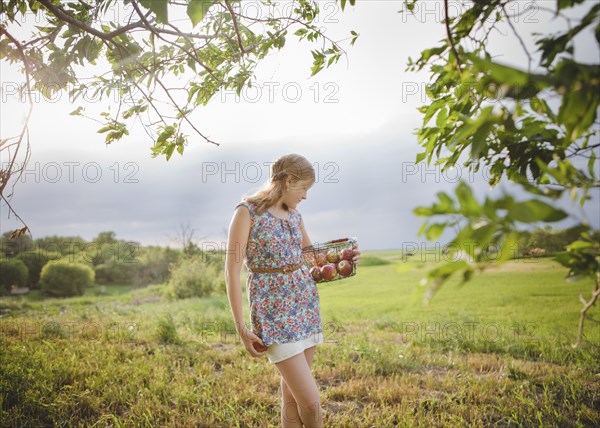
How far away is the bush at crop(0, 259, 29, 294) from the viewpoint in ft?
52.9

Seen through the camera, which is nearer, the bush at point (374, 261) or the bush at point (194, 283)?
the bush at point (194, 283)

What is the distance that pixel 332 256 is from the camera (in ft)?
8.84

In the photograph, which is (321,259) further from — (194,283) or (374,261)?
(374,261)

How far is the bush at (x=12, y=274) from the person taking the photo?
16.1 metres

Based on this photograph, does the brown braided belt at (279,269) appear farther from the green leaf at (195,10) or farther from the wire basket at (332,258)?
the green leaf at (195,10)

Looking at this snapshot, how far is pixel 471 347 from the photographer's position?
513cm

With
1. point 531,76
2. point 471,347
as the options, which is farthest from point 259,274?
point 471,347

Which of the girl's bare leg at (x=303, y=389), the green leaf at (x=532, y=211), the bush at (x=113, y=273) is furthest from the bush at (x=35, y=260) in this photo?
the green leaf at (x=532, y=211)

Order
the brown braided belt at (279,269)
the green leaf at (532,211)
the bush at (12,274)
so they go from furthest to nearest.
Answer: the bush at (12,274) < the brown braided belt at (279,269) < the green leaf at (532,211)

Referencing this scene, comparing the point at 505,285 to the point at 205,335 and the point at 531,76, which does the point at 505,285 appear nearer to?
the point at 205,335

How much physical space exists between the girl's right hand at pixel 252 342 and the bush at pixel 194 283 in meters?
12.5

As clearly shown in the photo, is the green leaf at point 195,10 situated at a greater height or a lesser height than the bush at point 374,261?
greater

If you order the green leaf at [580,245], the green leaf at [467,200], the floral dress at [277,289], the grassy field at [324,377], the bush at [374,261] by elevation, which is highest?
the green leaf at [467,200]

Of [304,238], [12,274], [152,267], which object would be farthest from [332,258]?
[152,267]
